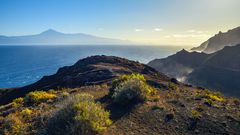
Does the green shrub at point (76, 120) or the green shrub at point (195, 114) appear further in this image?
the green shrub at point (195, 114)

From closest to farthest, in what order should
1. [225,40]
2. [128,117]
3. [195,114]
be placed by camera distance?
[128,117] < [195,114] < [225,40]

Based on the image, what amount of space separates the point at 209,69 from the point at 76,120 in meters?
84.1

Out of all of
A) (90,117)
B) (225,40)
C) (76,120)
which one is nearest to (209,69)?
(90,117)

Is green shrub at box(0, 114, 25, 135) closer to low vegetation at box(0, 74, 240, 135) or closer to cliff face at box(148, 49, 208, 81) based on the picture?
low vegetation at box(0, 74, 240, 135)

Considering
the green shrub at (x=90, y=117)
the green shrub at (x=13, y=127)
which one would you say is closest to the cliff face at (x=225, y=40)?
the green shrub at (x=90, y=117)

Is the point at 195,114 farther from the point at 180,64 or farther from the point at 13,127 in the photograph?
the point at 180,64

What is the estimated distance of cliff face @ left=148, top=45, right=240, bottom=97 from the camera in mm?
71625

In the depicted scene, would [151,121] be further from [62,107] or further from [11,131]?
[11,131]

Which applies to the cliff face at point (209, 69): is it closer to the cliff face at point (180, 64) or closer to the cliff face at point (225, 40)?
the cliff face at point (180, 64)

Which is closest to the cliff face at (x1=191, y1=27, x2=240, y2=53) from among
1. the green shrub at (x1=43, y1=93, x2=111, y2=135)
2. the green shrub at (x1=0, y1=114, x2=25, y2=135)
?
the green shrub at (x1=43, y1=93, x2=111, y2=135)

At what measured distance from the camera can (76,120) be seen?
9406mm

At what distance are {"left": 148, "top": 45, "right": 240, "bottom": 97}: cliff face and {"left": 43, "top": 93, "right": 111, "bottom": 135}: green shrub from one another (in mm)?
59802

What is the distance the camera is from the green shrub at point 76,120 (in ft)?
30.8

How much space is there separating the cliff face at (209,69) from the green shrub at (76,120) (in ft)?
196
